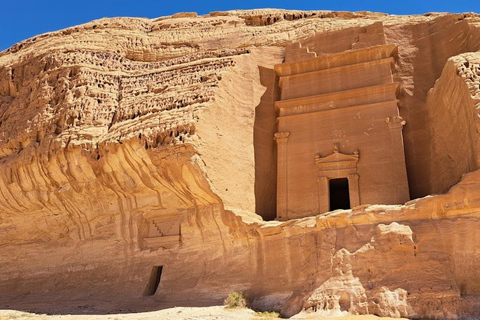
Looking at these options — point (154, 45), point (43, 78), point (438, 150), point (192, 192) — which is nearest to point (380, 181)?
point (438, 150)

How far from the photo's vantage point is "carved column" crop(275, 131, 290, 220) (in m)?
13.6

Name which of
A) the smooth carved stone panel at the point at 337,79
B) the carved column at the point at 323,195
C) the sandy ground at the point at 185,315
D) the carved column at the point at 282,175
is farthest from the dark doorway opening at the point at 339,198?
the sandy ground at the point at 185,315

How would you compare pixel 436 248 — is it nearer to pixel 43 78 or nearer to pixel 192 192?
pixel 192 192

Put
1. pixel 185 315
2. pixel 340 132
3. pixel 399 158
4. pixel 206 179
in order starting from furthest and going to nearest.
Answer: pixel 340 132 → pixel 399 158 → pixel 206 179 → pixel 185 315

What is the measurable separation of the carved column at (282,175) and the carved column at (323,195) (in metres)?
0.93

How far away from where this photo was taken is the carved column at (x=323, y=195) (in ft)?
43.4

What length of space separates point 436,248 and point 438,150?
142 inches

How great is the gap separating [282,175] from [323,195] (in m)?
1.32

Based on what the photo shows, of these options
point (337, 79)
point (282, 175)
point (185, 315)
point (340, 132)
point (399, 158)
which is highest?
point (337, 79)

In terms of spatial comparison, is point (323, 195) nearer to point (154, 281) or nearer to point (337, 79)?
point (337, 79)

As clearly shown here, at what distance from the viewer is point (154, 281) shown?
1390 centimetres

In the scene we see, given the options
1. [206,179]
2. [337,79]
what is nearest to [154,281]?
[206,179]

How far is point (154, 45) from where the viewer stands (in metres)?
17.5

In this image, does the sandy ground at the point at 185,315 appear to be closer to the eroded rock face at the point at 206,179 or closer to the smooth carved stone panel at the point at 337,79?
the eroded rock face at the point at 206,179
